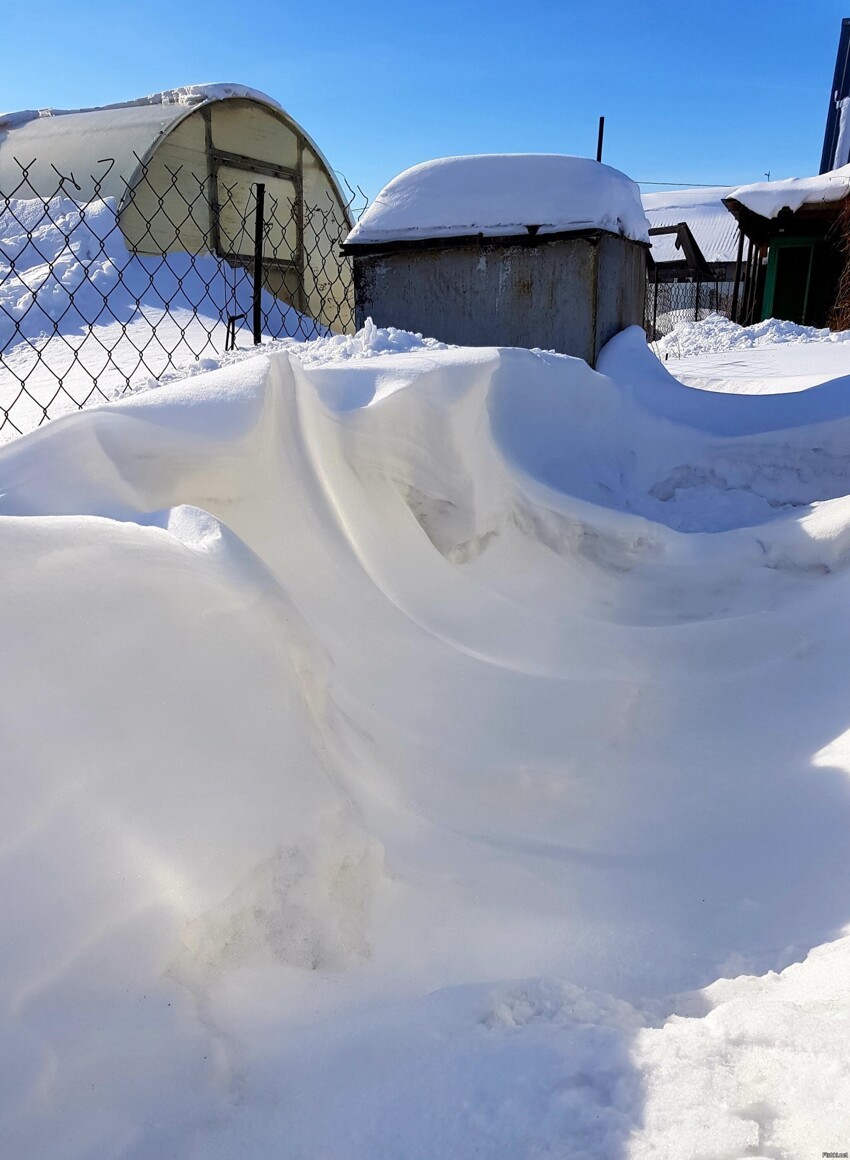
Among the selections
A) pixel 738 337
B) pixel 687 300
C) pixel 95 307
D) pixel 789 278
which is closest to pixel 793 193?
pixel 789 278

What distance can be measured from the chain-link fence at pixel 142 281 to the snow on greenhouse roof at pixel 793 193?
5138mm

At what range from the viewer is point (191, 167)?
7.88 m

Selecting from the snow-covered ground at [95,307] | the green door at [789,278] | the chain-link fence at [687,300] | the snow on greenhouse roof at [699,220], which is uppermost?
the snow-covered ground at [95,307]

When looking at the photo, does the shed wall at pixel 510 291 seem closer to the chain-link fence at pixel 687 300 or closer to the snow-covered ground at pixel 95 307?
the snow-covered ground at pixel 95 307

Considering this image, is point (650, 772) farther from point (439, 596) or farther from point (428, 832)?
point (439, 596)

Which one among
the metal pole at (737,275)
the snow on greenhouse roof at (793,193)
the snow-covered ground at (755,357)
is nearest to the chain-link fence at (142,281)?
the snow-covered ground at (755,357)

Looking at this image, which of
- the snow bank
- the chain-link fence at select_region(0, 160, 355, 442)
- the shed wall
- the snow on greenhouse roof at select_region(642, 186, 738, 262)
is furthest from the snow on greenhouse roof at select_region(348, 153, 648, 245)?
the snow on greenhouse roof at select_region(642, 186, 738, 262)

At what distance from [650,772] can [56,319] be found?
18.2 feet

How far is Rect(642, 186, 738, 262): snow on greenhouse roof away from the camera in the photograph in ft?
69.2

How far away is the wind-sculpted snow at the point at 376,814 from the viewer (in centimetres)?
92

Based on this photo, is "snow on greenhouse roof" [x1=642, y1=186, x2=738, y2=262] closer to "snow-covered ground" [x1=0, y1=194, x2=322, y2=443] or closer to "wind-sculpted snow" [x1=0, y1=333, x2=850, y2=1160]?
"snow-covered ground" [x1=0, y1=194, x2=322, y2=443]

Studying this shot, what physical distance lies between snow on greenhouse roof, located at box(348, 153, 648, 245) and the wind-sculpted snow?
204 cm

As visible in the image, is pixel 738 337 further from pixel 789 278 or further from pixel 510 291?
pixel 510 291

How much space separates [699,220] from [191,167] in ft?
66.4
